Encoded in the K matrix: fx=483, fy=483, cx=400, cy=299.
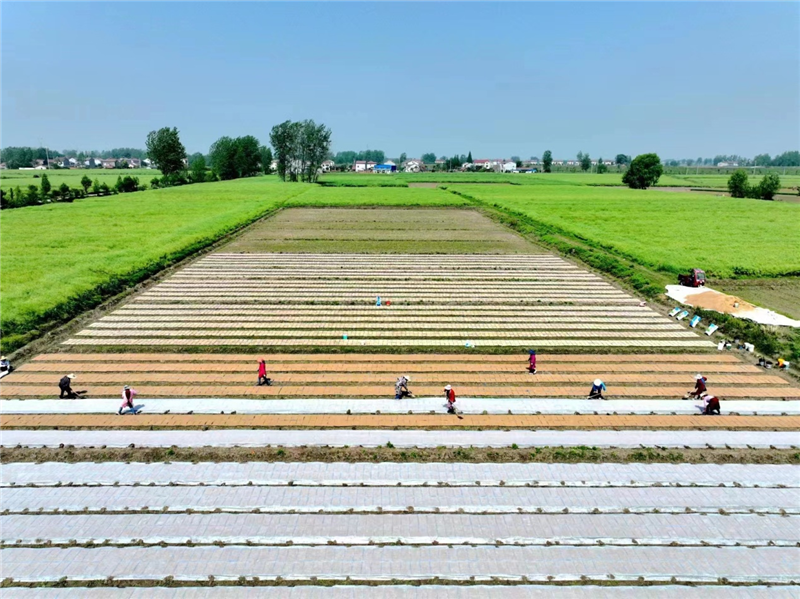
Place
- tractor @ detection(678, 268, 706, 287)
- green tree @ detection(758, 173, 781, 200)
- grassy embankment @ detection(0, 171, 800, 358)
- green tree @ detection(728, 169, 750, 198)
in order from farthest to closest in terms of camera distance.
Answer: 1. green tree @ detection(728, 169, 750, 198)
2. green tree @ detection(758, 173, 781, 200)
3. tractor @ detection(678, 268, 706, 287)
4. grassy embankment @ detection(0, 171, 800, 358)

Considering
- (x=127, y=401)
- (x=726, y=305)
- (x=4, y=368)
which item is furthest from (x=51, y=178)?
(x=726, y=305)

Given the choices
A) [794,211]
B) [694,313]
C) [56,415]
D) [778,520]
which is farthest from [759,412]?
[794,211]

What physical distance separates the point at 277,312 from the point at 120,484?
1266 cm

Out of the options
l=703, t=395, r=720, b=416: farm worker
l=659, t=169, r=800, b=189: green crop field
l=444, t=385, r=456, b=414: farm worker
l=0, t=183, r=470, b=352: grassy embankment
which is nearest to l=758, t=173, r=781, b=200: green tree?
l=659, t=169, r=800, b=189: green crop field

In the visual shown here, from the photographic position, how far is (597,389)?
49.5 feet

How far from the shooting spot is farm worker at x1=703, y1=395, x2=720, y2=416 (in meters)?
14.3

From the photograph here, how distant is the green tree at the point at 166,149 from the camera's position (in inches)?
4124

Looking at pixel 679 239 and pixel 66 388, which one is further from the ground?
pixel 679 239

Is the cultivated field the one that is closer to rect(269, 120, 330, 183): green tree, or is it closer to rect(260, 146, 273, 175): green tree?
rect(269, 120, 330, 183): green tree

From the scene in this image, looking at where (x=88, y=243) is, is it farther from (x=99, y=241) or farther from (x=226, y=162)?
(x=226, y=162)

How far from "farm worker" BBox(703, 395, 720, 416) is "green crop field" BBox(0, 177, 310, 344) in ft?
81.8

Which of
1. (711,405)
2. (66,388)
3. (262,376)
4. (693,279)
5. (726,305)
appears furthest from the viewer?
(693,279)

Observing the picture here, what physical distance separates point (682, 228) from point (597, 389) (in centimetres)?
4034

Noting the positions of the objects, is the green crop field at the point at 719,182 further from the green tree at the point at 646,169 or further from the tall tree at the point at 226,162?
the tall tree at the point at 226,162
